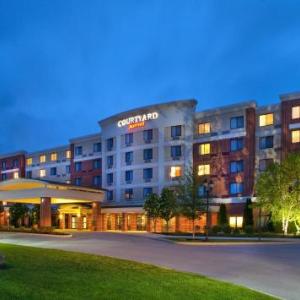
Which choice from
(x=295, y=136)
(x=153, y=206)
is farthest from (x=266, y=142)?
(x=153, y=206)

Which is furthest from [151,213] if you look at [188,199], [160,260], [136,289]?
[136,289]

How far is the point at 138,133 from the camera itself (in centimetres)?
6500

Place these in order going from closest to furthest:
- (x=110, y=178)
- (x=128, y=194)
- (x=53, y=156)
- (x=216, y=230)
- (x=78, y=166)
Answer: (x=216, y=230)
(x=128, y=194)
(x=110, y=178)
(x=78, y=166)
(x=53, y=156)

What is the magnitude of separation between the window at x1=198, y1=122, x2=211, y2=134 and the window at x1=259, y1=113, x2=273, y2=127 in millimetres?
6929

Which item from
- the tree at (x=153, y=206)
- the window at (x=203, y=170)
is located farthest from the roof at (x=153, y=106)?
the tree at (x=153, y=206)

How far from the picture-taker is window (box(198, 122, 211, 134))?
59.4 m

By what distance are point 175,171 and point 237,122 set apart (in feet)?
33.6

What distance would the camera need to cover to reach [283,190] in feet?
147

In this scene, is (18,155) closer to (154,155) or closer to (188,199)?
(154,155)

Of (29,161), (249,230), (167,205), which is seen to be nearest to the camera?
(249,230)

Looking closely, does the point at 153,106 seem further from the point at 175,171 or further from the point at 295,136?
the point at 295,136

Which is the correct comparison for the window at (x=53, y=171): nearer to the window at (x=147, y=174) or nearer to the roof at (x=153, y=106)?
the roof at (x=153, y=106)

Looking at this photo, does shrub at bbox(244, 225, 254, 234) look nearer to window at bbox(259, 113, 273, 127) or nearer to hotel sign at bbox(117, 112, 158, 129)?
window at bbox(259, 113, 273, 127)

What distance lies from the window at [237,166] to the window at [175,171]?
7.07 m
